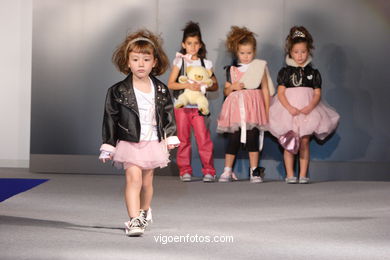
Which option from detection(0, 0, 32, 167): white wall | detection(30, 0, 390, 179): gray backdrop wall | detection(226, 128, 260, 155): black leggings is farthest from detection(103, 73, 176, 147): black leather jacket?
detection(0, 0, 32, 167): white wall

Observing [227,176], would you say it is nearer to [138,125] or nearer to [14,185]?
[14,185]

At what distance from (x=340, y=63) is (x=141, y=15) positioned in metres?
2.03

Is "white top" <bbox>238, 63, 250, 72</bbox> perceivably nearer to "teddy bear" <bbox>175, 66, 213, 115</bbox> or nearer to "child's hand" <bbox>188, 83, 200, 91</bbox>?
"teddy bear" <bbox>175, 66, 213, 115</bbox>

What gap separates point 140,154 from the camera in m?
4.39

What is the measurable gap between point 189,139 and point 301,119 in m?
1.08

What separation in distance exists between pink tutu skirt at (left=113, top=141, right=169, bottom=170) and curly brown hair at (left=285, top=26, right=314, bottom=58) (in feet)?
10.8

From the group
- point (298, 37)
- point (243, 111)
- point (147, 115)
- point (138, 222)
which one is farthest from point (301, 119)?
point (138, 222)

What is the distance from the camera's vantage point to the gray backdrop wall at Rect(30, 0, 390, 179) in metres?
7.73

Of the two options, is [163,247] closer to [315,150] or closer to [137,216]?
[137,216]

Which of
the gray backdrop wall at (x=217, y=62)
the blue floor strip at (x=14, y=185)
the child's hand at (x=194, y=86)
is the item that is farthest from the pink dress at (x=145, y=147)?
the gray backdrop wall at (x=217, y=62)

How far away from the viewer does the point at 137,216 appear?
4.33 metres

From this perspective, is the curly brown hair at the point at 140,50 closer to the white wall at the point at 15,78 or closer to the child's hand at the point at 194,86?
the child's hand at the point at 194,86

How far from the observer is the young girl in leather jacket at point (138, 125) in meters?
4.38

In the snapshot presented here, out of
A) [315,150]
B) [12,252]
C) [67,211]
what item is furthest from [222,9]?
[12,252]
